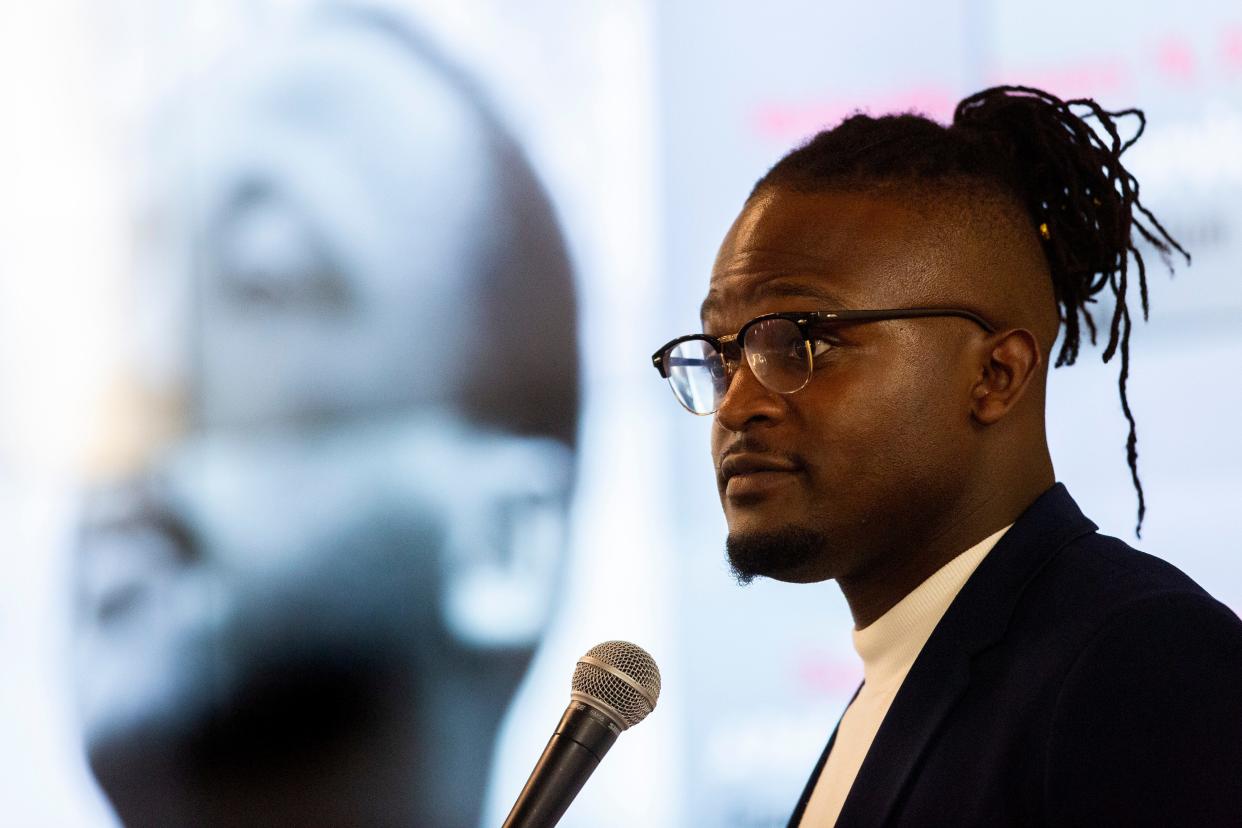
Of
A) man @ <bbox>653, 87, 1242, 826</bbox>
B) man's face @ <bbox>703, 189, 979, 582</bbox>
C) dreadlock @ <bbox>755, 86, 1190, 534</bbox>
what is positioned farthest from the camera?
dreadlock @ <bbox>755, 86, 1190, 534</bbox>

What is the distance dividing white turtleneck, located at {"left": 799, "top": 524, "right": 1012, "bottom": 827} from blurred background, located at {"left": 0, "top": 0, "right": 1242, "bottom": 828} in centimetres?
117

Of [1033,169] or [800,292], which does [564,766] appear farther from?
[1033,169]

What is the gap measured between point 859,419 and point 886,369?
0.07 meters

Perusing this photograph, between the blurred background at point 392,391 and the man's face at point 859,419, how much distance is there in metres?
1.35

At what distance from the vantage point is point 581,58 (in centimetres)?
335

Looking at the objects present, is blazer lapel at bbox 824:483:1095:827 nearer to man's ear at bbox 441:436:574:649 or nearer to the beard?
the beard

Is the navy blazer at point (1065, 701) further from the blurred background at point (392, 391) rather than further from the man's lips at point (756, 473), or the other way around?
the blurred background at point (392, 391)

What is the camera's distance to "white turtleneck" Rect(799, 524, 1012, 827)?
1.71 meters

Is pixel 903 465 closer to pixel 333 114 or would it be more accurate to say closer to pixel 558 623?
pixel 558 623

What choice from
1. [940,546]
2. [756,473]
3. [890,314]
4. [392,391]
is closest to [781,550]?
[756,473]

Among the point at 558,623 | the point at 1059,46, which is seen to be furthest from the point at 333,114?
the point at 1059,46

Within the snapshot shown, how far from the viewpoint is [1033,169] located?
1.92m

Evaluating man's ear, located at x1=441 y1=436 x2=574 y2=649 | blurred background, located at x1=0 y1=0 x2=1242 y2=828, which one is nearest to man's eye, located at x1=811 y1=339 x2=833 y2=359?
blurred background, located at x1=0 y1=0 x2=1242 y2=828

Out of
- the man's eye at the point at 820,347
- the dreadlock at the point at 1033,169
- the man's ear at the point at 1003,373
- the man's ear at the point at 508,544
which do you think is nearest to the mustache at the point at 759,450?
the man's eye at the point at 820,347
